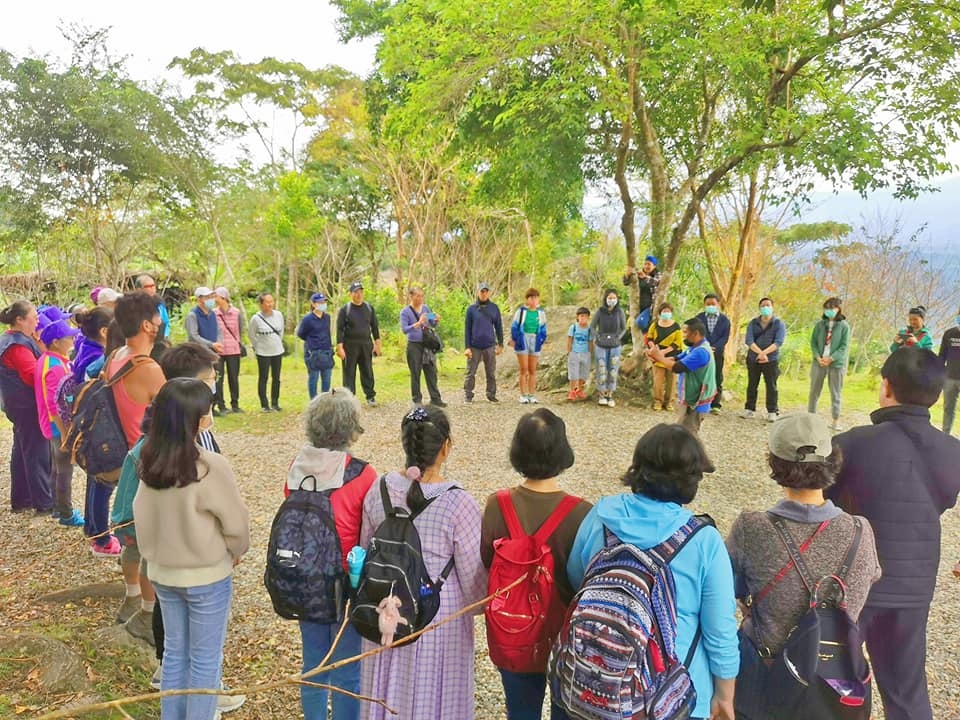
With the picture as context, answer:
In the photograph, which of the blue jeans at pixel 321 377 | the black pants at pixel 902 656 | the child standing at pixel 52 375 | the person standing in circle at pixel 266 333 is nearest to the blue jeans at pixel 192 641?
the black pants at pixel 902 656

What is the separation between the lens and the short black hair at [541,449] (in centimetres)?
222

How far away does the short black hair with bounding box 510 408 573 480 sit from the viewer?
7.28 ft

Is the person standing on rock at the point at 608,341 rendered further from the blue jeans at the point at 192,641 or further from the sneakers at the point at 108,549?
the blue jeans at the point at 192,641

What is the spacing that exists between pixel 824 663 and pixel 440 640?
126 cm

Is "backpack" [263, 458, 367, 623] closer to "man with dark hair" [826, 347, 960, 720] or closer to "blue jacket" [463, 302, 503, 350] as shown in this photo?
"man with dark hair" [826, 347, 960, 720]

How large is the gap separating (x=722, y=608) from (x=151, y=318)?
3088 mm

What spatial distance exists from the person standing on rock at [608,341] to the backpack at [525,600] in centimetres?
726

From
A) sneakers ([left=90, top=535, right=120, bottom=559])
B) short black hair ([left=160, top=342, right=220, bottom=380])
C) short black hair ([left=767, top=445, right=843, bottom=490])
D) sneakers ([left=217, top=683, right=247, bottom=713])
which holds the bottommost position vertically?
sneakers ([left=217, top=683, right=247, bottom=713])

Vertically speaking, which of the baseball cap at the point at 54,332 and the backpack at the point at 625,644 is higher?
the baseball cap at the point at 54,332

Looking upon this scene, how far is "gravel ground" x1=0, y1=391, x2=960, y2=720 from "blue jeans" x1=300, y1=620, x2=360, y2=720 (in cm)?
57

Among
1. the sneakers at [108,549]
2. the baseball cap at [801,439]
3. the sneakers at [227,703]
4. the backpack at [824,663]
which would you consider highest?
the baseball cap at [801,439]

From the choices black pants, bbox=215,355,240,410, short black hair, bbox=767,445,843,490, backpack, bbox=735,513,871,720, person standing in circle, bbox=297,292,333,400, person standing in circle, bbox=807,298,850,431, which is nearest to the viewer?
backpack, bbox=735,513,871,720

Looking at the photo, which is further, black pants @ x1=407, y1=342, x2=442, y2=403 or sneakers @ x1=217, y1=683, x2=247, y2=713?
black pants @ x1=407, y1=342, x2=442, y2=403

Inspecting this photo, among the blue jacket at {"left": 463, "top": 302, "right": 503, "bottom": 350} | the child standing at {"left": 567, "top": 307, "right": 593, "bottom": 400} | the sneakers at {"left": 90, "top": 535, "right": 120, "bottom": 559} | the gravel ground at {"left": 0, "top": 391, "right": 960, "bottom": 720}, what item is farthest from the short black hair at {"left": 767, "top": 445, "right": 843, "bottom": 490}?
the child standing at {"left": 567, "top": 307, "right": 593, "bottom": 400}
